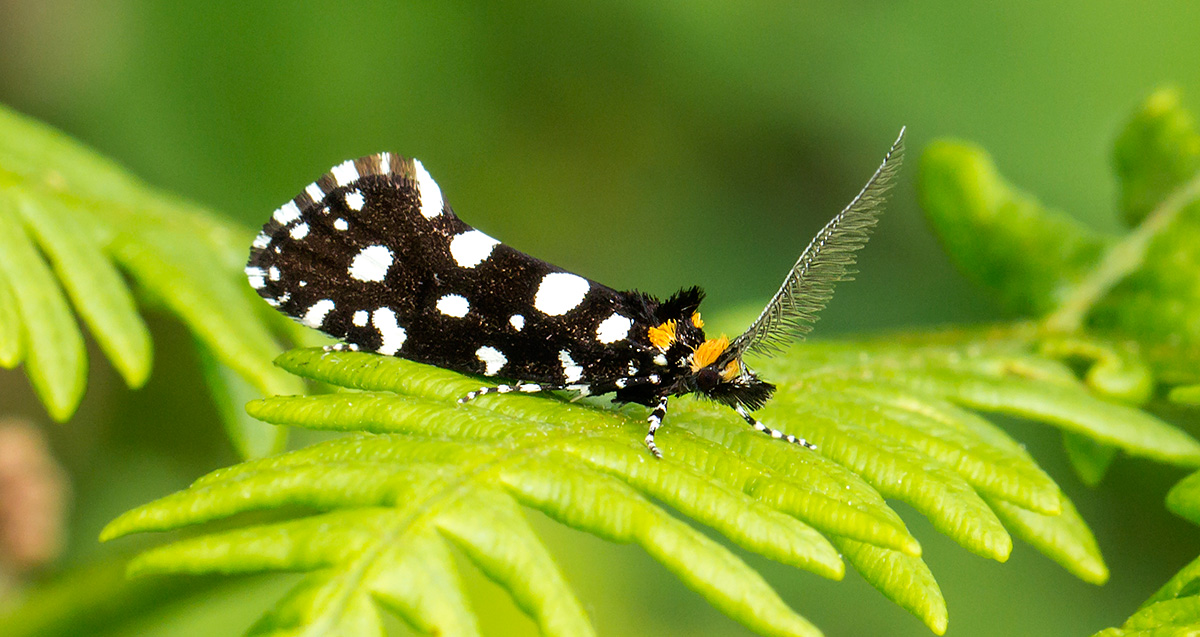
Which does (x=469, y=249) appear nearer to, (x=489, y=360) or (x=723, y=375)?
(x=489, y=360)

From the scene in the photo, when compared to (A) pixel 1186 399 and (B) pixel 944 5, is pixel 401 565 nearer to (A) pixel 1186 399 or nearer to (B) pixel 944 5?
(A) pixel 1186 399

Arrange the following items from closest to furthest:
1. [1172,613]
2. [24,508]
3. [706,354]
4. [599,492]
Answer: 1. [599,492]
2. [1172,613]
3. [706,354]
4. [24,508]

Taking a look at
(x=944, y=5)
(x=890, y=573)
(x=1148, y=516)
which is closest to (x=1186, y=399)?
(x=890, y=573)

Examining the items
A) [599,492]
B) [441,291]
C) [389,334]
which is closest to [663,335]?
[441,291]

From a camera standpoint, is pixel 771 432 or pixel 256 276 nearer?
pixel 771 432

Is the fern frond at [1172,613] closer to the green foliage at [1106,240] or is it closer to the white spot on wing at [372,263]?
the green foliage at [1106,240]

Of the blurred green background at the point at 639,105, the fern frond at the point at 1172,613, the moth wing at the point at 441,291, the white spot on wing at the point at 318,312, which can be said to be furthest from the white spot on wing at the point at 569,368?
the blurred green background at the point at 639,105

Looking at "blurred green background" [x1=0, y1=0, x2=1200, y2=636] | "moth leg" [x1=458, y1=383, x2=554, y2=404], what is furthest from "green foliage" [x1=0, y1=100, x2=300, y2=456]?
"blurred green background" [x1=0, y1=0, x2=1200, y2=636]
